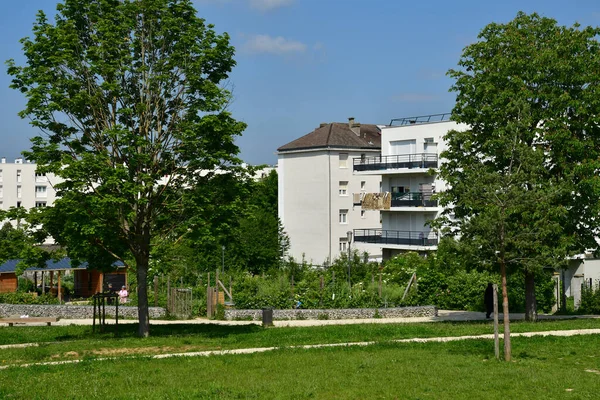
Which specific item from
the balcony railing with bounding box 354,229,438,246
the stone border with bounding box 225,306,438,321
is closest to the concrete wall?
the stone border with bounding box 225,306,438,321

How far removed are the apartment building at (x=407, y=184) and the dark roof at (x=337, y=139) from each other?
10.2 meters

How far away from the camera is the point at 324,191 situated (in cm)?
6500

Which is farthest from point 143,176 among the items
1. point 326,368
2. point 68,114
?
point 326,368

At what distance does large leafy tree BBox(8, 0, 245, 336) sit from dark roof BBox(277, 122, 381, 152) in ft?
136

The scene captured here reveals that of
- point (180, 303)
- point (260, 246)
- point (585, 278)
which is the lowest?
point (180, 303)

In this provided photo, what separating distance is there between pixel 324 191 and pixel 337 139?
4474 mm

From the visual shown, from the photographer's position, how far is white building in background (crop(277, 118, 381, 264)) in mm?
64625

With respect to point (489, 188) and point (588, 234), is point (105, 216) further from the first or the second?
point (588, 234)

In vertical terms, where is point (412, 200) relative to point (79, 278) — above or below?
above

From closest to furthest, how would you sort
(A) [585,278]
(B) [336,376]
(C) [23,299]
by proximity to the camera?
1. (B) [336,376]
2. (A) [585,278]
3. (C) [23,299]

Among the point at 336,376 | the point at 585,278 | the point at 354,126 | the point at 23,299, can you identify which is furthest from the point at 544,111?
the point at 354,126

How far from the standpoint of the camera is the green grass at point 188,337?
19.9 metres

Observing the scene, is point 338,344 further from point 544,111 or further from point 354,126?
point 354,126

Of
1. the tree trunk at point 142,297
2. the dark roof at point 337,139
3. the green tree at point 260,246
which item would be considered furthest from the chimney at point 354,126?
the tree trunk at point 142,297
